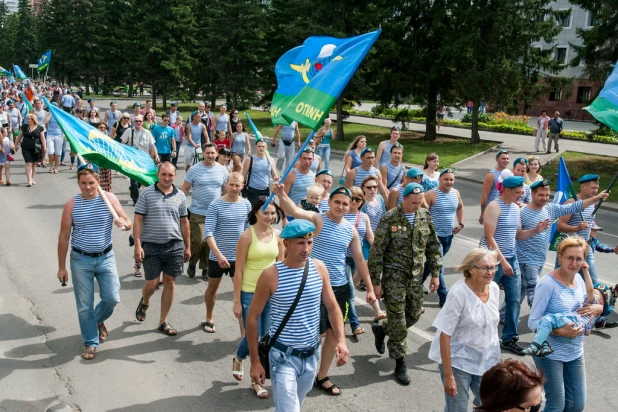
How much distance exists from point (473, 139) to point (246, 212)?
23.3m

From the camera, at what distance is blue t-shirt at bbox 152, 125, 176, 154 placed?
14.6 meters

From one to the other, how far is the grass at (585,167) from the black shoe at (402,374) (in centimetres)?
1488

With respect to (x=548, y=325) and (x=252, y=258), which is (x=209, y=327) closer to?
(x=252, y=258)

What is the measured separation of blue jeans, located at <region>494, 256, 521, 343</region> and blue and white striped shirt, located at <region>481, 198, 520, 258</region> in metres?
0.22

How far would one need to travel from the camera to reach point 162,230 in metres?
6.87

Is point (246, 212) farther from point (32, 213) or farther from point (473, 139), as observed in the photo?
point (473, 139)

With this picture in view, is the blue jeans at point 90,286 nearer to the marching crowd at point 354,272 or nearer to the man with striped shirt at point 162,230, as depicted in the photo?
the marching crowd at point 354,272

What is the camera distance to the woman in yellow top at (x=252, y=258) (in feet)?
18.9

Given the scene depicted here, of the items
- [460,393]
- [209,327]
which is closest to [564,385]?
[460,393]

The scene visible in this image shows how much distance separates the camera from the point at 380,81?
28891mm

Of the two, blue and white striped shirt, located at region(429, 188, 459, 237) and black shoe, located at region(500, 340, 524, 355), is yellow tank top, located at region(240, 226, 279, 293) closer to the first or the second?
black shoe, located at region(500, 340, 524, 355)

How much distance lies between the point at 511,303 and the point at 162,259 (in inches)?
151

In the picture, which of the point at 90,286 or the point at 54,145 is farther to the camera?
the point at 54,145

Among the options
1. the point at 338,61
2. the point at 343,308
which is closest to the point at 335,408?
the point at 343,308
